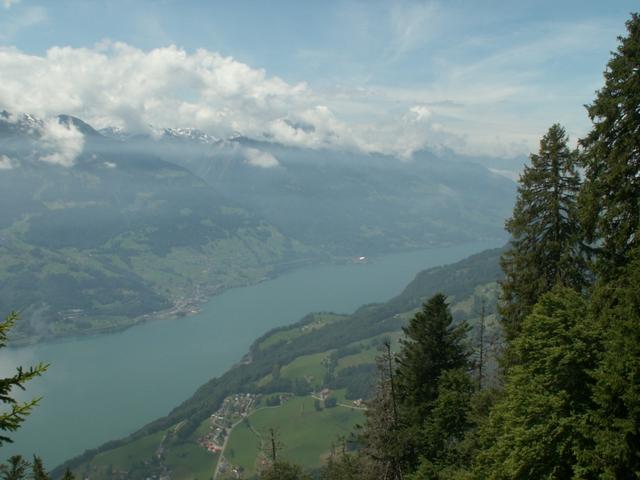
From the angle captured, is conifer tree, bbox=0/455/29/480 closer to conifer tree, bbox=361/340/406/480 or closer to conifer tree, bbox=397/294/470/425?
conifer tree, bbox=361/340/406/480

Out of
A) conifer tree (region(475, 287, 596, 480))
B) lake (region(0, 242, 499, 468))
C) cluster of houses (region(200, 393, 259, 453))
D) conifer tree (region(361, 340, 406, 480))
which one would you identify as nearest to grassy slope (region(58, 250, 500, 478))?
cluster of houses (region(200, 393, 259, 453))

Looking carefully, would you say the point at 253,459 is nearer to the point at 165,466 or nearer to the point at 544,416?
the point at 165,466

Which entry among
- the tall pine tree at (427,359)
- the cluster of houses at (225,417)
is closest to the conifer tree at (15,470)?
the tall pine tree at (427,359)

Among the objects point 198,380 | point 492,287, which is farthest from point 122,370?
point 492,287

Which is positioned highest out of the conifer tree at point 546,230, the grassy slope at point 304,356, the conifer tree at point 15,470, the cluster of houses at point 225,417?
the conifer tree at point 546,230

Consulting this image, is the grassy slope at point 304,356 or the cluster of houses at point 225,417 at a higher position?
the grassy slope at point 304,356

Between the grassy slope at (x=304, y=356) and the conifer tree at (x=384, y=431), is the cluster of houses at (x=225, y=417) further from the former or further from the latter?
the conifer tree at (x=384, y=431)

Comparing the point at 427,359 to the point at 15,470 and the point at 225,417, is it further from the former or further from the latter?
the point at 225,417
